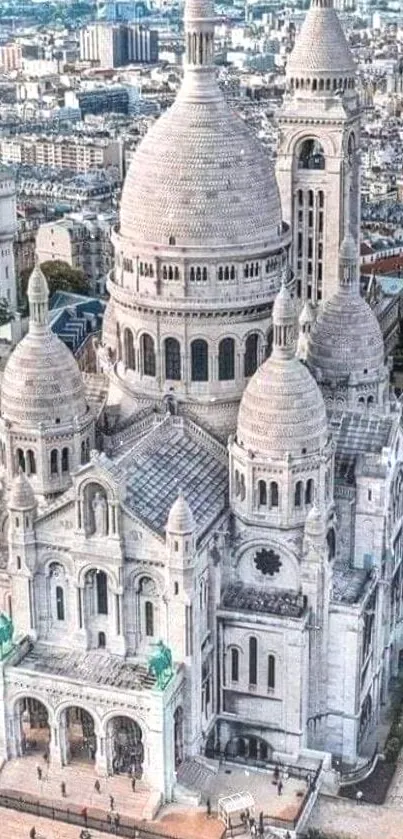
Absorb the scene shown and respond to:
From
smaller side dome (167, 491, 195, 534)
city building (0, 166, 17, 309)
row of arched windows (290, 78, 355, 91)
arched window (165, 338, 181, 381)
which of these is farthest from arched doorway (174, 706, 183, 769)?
city building (0, 166, 17, 309)

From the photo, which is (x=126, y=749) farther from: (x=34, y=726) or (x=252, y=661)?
(x=252, y=661)

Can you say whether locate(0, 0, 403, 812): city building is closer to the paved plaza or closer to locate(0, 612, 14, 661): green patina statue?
the paved plaza

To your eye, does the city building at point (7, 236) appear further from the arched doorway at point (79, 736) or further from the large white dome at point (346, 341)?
the arched doorway at point (79, 736)

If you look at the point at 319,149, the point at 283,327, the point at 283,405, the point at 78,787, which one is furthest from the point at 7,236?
the point at 78,787

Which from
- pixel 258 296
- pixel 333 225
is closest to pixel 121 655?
pixel 258 296

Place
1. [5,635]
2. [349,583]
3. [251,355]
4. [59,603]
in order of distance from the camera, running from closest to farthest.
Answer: [5,635] → [59,603] → [349,583] → [251,355]

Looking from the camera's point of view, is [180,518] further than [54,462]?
No

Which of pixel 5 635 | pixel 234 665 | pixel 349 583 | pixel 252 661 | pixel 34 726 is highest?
pixel 349 583

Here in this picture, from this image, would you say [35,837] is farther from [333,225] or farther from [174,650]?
[333,225]
